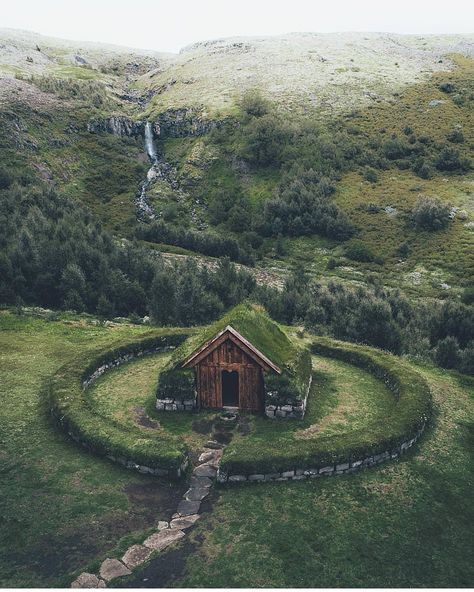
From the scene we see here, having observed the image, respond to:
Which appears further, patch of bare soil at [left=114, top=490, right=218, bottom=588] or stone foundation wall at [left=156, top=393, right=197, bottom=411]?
stone foundation wall at [left=156, top=393, right=197, bottom=411]

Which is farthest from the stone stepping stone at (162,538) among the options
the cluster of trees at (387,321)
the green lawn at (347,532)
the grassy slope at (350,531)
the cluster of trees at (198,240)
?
the cluster of trees at (198,240)

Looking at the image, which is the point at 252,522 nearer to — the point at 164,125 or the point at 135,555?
the point at 135,555

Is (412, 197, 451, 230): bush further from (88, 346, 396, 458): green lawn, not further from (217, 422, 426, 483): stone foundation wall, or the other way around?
(217, 422, 426, 483): stone foundation wall

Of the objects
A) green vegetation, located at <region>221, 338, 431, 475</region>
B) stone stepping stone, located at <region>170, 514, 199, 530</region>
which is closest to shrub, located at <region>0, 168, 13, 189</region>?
green vegetation, located at <region>221, 338, 431, 475</region>

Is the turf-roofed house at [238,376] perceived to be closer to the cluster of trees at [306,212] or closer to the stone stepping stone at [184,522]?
the stone stepping stone at [184,522]

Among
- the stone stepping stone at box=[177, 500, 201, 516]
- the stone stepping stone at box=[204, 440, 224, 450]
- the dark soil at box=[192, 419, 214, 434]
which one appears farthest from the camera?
the dark soil at box=[192, 419, 214, 434]
